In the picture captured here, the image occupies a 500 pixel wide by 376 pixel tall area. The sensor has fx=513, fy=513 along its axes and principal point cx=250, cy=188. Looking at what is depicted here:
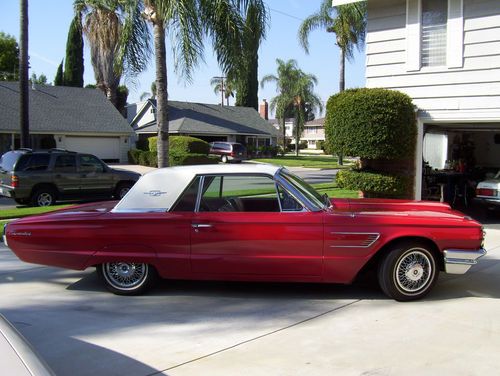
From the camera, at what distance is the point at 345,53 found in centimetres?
3316

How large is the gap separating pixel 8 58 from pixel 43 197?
50.8 metres

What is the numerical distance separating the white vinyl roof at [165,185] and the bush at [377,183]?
560 centimetres

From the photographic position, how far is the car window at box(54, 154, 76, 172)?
49.5ft

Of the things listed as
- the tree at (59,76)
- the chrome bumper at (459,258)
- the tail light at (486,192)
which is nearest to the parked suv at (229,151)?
the tree at (59,76)

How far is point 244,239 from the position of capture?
555 cm

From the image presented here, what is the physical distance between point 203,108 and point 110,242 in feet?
154

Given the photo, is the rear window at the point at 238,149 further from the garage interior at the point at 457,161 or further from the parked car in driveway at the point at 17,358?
the parked car in driveway at the point at 17,358

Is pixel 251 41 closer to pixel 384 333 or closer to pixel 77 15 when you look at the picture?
pixel 384 333

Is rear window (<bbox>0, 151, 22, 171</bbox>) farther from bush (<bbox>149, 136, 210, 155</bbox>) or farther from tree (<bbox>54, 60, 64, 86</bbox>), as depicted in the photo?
tree (<bbox>54, 60, 64, 86</bbox>)

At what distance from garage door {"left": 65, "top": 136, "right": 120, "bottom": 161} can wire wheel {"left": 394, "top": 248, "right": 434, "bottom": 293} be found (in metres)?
34.4

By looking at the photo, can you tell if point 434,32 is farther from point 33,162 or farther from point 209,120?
point 209,120

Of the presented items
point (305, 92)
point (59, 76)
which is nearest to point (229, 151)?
point (305, 92)

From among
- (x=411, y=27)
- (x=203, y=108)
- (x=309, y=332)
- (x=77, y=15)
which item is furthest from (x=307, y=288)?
(x=203, y=108)

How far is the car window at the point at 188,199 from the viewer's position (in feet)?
18.9
